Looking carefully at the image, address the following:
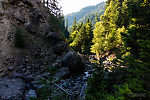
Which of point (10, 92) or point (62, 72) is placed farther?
point (62, 72)

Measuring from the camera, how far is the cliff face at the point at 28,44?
10.2 metres

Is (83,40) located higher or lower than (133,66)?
higher

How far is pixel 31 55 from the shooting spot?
483 inches

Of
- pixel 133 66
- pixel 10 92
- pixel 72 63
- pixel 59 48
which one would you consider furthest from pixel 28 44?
pixel 133 66

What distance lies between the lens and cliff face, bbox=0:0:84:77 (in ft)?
33.4

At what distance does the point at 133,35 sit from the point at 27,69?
11.0 m

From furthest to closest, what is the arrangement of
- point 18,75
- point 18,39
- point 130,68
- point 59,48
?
1. point 59,48
2. point 18,39
3. point 18,75
4. point 130,68

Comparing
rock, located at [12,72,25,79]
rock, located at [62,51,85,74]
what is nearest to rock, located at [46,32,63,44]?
rock, located at [62,51,85,74]

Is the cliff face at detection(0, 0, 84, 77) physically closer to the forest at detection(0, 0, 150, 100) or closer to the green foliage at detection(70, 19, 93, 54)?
the forest at detection(0, 0, 150, 100)

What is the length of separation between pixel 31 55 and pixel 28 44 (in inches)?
68.7

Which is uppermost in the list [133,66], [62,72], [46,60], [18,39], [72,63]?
[18,39]

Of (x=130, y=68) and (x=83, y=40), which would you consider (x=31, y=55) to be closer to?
(x=130, y=68)

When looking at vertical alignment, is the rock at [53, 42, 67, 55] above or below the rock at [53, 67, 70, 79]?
above

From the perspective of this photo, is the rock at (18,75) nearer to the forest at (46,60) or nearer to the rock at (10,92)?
the forest at (46,60)
